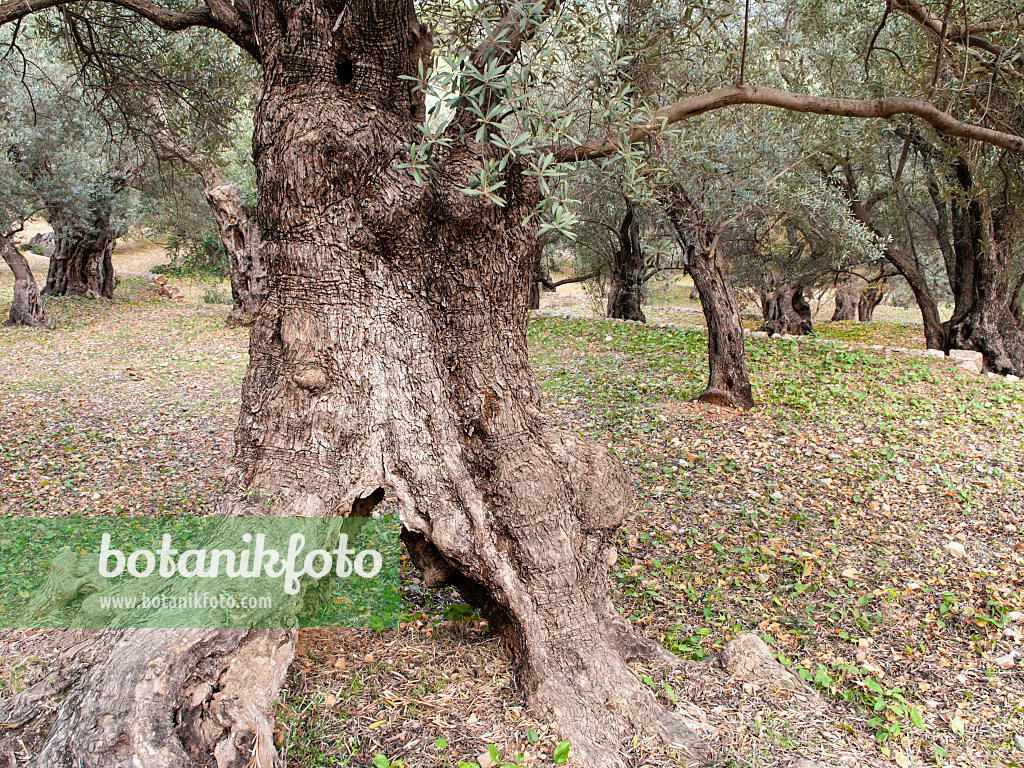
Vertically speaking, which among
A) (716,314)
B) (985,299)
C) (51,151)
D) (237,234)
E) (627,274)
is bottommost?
(716,314)

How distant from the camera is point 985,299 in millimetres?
12156

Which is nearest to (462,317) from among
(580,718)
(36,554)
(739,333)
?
(580,718)

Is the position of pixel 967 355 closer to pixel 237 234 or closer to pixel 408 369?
pixel 408 369

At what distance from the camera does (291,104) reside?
3328 mm

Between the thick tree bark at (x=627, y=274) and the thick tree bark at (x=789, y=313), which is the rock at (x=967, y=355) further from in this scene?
the thick tree bark at (x=627, y=274)

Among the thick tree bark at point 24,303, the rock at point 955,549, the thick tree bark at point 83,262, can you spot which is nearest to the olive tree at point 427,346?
the rock at point 955,549

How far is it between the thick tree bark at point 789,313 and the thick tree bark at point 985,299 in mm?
4528

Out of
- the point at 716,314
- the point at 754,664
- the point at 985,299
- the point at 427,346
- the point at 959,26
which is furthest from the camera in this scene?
the point at 985,299

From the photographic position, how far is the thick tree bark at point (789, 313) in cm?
1694

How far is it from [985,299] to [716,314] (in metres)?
7.29

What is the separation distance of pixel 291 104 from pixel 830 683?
14.2ft

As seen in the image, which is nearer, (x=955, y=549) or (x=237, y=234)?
(x=955, y=549)

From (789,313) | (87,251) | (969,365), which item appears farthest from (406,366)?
(87,251)

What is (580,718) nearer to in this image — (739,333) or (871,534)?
(871,534)
